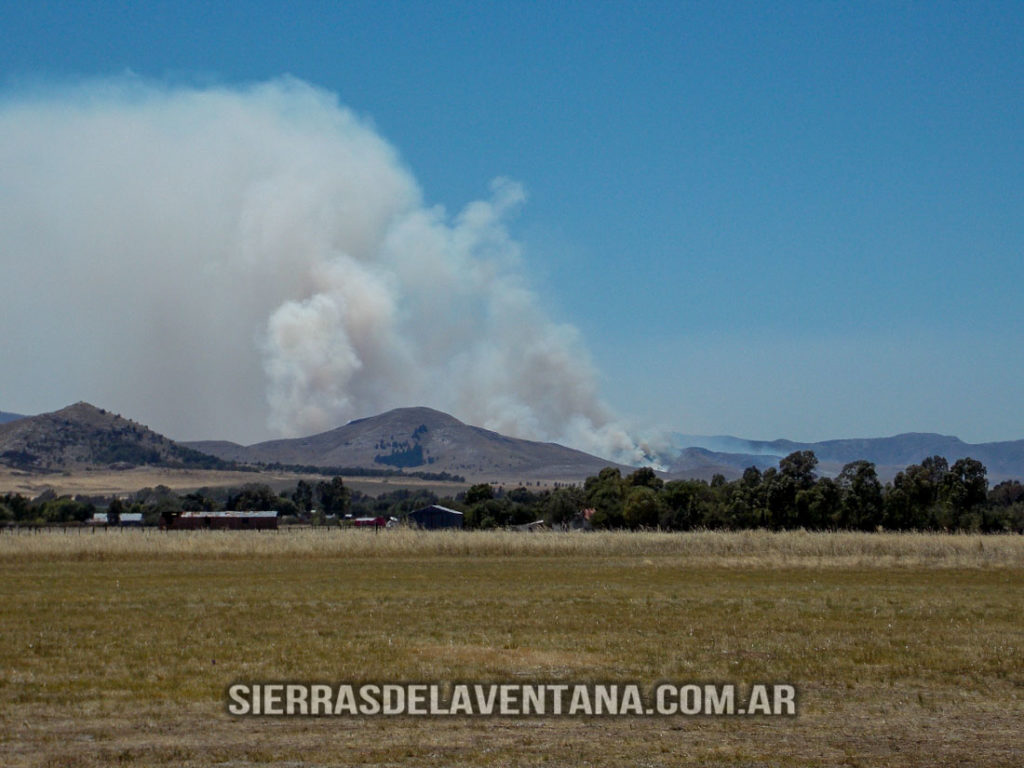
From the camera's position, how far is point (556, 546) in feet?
192

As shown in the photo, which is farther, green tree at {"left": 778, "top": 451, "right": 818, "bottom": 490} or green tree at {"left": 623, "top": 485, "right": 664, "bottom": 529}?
green tree at {"left": 623, "top": 485, "right": 664, "bottom": 529}

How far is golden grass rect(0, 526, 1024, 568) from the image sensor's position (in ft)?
169

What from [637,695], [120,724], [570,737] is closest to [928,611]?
[637,695]

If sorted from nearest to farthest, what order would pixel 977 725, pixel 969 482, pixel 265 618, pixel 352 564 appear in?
1. pixel 977 725
2. pixel 265 618
3. pixel 352 564
4. pixel 969 482

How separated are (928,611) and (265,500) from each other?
131 meters

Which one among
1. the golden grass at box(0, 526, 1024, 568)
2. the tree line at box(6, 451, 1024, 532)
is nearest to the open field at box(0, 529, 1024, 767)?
the golden grass at box(0, 526, 1024, 568)

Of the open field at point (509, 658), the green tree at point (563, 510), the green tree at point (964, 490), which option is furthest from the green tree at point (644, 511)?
the open field at point (509, 658)

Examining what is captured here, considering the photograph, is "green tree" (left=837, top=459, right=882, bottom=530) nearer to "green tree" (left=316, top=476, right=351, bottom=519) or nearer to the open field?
the open field

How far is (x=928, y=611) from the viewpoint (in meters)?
24.9

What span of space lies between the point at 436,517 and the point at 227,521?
24516 millimetres

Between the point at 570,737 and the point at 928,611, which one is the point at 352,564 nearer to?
the point at 928,611

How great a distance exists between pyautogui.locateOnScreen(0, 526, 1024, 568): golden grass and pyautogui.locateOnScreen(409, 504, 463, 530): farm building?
193 ft

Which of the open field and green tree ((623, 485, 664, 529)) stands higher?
green tree ((623, 485, 664, 529))

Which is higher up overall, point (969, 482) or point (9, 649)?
point (969, 482)
